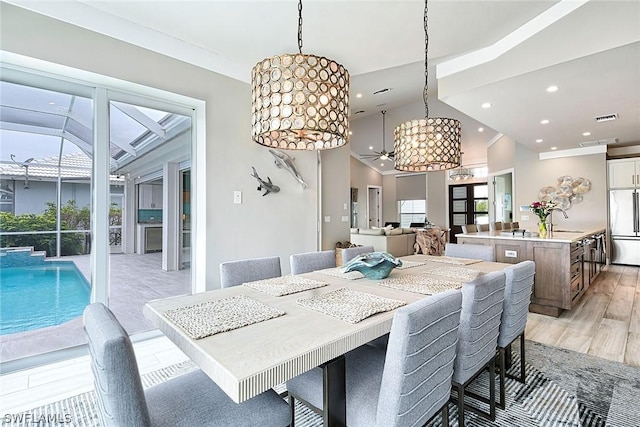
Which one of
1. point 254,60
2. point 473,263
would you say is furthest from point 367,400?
point 254,60

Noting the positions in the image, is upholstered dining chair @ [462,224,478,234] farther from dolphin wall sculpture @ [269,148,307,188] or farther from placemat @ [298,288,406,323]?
placemat @ [298,288,406,323]

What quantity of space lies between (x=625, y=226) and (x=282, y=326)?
8.58 metres

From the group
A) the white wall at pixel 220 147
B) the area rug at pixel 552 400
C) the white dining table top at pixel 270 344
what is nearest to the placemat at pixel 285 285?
the white dining table top at pixel 270 344

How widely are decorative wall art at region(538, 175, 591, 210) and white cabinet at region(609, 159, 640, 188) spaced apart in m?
0.43

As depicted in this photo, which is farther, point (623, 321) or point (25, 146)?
point (623, 321)

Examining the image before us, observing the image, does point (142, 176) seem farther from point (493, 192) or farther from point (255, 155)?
point (493, 192)

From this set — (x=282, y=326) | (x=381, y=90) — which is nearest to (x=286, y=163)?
(x=381, y=90)

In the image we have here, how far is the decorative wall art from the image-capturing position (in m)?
7.12

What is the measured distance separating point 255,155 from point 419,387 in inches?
116

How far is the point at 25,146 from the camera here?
8.14 ft

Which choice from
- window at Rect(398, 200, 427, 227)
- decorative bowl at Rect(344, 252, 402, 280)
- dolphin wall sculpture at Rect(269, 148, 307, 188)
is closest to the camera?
decorative bowl at Rect(344, 252, 402, 280)

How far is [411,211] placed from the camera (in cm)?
1234

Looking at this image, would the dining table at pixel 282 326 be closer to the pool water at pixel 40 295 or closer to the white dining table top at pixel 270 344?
the white dining table top at pixel 270 344

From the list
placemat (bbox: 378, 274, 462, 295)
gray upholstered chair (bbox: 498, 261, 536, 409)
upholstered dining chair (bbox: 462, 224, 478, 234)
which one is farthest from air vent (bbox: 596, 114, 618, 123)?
placemat (bbox: 378, 274, 462, 295)
